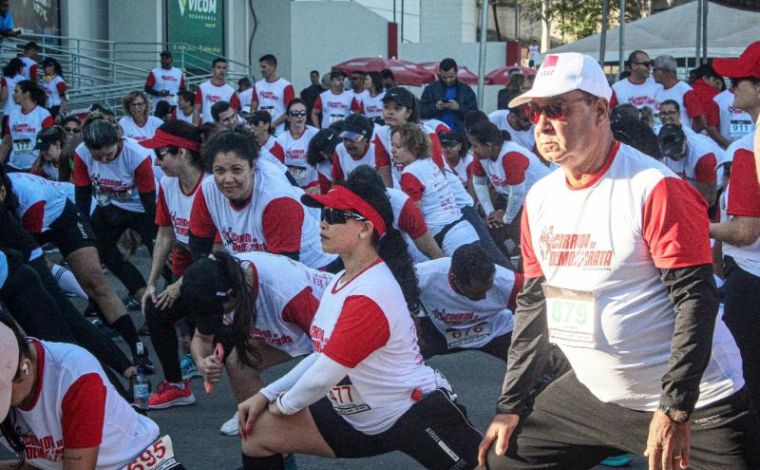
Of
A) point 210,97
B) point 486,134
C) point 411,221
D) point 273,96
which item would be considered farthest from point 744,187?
point 210,97

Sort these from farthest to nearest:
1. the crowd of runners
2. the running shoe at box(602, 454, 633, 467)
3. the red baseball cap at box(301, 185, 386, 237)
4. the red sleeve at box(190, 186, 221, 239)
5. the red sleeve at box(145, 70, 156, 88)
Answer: the red sleeve at box(145, 70, 156, 88), the red sleeve at box(190, 186, 221, 239), the running shoe at box(602, 454, 633, 467), the red baseball cap at box(301, 185, 386, 237), the crowd of runners

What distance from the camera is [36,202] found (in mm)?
6957

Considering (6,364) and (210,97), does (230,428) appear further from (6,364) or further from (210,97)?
(210,97)

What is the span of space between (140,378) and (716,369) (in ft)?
12.8

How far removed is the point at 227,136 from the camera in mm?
6039

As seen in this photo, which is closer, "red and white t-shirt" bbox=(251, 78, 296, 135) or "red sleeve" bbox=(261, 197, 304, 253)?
"red sleeve" bbox=(261, 197, 304, 253)

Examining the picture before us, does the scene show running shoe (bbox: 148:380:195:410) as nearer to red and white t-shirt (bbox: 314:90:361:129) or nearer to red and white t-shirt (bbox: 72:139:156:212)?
red and white t-shirt (bbox: 72:139:156:212)

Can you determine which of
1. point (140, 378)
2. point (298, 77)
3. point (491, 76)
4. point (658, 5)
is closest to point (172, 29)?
point (298, 77)

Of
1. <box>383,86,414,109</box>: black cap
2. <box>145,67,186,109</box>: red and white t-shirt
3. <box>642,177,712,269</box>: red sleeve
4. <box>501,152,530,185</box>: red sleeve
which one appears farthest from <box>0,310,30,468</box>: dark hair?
<box>145,67,186,109</box>: red and white t-shirt

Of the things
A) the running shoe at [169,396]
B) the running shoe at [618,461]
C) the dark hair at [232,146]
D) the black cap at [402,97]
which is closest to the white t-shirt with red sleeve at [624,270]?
the running shoe at [618,461]

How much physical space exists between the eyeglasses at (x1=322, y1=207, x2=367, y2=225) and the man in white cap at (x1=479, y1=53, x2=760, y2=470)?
3.14 feet

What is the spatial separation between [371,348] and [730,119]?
31.1ft

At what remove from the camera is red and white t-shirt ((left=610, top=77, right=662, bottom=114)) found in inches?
492

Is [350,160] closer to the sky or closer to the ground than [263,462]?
closer to the sky
